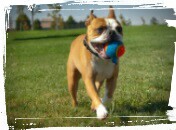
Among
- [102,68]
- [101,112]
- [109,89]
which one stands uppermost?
[102,68]

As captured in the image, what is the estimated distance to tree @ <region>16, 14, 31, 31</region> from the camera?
4.60 m

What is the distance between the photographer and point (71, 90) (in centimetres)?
470

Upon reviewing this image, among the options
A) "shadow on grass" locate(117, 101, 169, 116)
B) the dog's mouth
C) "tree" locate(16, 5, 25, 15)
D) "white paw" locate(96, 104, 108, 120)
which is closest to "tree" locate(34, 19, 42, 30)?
"tree" locate(16, 5, 25, 15)

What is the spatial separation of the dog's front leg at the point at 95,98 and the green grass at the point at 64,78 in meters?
0.05

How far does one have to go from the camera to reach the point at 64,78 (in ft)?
15.4

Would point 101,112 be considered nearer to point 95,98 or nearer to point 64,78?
point 95,98

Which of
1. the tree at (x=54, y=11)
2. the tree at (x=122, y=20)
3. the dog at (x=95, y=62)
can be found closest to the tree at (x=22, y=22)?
the tree at (x=54, y=11)

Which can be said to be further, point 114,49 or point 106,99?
point 106,99

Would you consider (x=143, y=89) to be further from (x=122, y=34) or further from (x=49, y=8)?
(x=49, y=8)

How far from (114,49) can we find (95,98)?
1.11ft

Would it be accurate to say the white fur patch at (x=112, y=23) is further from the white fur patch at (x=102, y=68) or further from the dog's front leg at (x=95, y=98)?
the dog's front leg at (x=95, y=98)

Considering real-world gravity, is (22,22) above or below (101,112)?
above

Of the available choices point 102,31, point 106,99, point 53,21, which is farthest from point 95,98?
point 53,21

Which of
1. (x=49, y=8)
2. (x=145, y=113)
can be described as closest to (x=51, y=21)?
(x=49, y=8)
